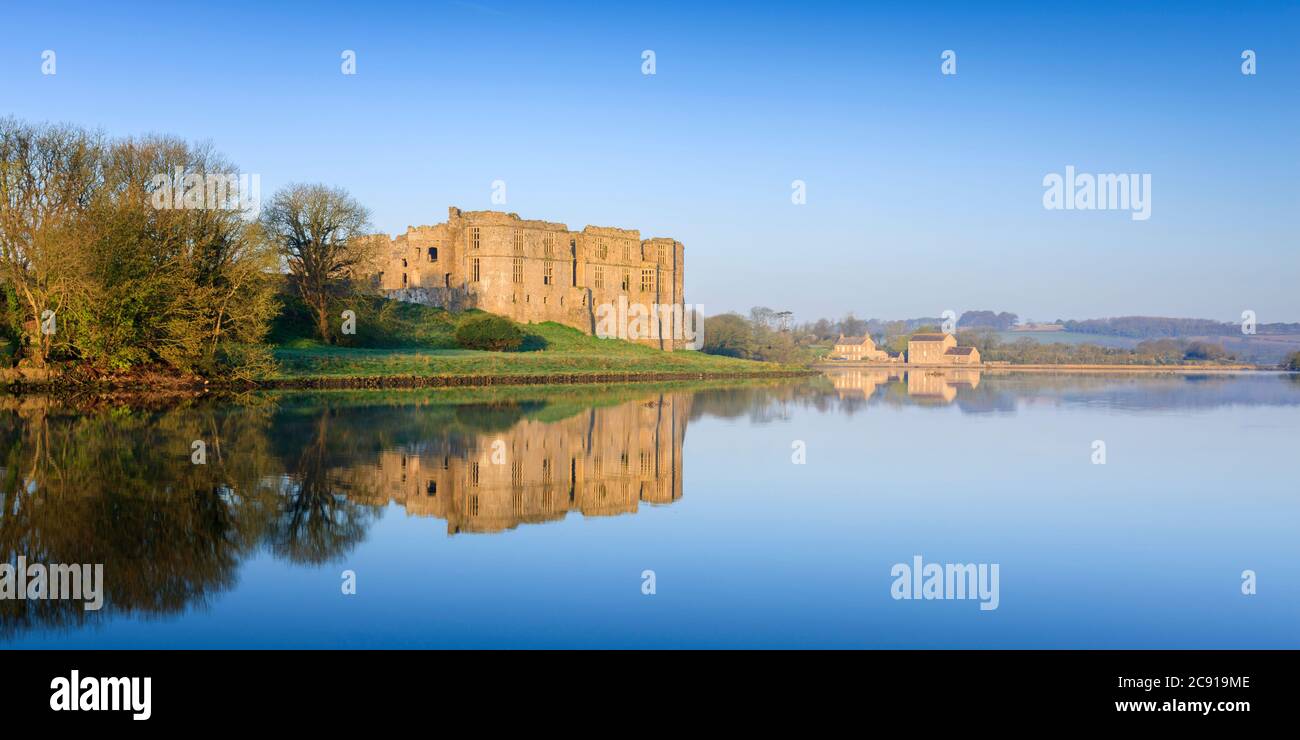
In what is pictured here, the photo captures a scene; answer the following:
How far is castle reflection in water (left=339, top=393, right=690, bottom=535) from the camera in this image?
31.7 feet

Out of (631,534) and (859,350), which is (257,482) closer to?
(631,534)

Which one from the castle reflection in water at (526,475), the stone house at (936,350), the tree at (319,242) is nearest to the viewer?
the castle reflection in water at (526,475)

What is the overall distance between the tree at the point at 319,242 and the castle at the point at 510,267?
9.29 metres

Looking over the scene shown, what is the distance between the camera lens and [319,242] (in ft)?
132

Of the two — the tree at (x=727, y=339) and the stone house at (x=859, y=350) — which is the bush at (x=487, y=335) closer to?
the tree at (x=727, y=339)

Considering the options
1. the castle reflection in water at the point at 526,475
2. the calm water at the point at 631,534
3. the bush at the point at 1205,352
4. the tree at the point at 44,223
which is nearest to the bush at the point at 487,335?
the tree at the point at 44,223

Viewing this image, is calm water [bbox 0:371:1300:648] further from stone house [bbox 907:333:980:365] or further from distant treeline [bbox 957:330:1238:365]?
distant treeline [bbox 957:330:1238:365]

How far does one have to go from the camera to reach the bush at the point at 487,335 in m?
46.4

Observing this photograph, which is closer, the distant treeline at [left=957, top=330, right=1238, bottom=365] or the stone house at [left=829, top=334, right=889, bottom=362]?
the distant treeline at [left=957, top=330, right=1238, bottom=365]

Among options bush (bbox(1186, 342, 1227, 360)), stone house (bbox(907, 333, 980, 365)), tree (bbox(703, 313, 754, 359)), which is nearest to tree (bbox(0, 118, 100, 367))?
tree (bbox(703, 313, 754, 359))

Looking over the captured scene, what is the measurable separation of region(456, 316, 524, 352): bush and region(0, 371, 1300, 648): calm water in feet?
94.3
